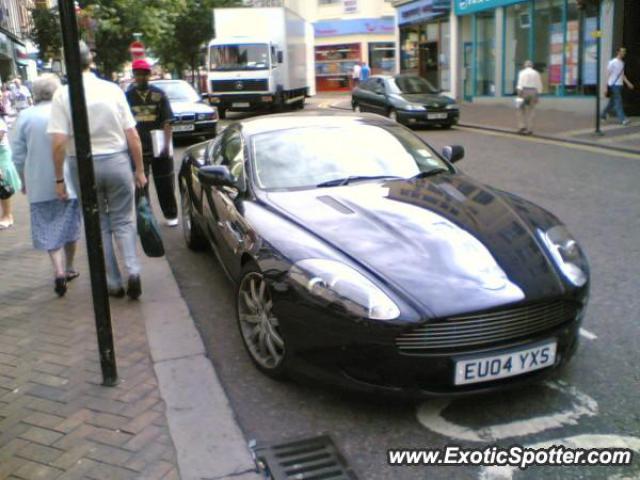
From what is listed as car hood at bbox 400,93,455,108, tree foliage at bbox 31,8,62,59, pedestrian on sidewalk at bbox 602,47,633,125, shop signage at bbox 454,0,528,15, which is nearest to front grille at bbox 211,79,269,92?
car hood at bbox 400,93,455,108

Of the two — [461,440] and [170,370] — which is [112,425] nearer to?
[170,370]

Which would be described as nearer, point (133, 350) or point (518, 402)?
point (518, 402)

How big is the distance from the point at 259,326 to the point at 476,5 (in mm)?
25016

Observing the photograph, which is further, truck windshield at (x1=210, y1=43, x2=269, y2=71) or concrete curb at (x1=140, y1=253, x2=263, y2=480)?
truck windshield at (x1=210, y1=43, x2=269, y2=71)

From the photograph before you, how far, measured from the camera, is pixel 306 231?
144 inches

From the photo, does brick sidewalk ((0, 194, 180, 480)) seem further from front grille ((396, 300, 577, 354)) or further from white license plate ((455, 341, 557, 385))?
white license plate ((455, 341, 557, 385))

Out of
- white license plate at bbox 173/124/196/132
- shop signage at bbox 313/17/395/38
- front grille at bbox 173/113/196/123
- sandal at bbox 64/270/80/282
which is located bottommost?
sandal at bbox 64/270/80/282

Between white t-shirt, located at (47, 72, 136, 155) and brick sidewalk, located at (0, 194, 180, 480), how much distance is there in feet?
3.98

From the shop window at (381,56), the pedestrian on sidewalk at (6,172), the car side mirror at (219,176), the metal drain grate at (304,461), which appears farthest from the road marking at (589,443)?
the shop window at (381,56)

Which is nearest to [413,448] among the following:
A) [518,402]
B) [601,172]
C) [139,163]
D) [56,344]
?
[518,402]

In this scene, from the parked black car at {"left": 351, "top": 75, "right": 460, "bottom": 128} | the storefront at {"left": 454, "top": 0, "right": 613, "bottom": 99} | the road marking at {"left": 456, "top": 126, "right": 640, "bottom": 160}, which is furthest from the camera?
the storefront at {"left": 454, "top": 0, "right": 613, "bottom": 99}

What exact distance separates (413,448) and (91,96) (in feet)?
10.7

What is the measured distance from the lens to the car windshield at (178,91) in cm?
1692

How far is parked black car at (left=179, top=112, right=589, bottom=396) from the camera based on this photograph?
303 cm
